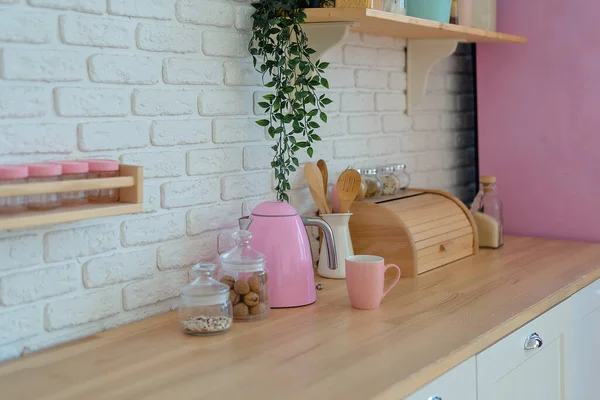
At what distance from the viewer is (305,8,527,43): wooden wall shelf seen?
1941 millimetres

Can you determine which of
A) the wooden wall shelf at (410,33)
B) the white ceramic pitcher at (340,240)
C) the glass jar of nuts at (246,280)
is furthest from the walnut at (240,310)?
the wooden wall shelf at (410,33)

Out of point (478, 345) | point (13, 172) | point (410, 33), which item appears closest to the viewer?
point (13, 172)

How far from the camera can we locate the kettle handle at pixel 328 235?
1978 millimetres

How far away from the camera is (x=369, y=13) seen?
1928 millimetres

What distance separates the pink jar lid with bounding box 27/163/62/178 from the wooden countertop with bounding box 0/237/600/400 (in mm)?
375

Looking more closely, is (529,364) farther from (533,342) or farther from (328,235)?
(328,235)

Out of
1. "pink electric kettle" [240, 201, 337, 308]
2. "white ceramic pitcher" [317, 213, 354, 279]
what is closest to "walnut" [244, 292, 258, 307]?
"pink electric kettle" [240, 201, 337, 308]

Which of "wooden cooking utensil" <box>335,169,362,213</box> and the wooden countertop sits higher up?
"wooden cooking utensil" <box>335,169,362,213</box>

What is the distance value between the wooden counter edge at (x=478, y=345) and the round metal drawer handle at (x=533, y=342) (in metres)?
0.04

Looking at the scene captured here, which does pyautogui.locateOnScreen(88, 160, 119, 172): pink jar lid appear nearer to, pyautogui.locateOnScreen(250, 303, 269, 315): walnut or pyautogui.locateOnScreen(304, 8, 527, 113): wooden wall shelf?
pyautogui.locateOnScreen(250, 303, 269, 315): walnut

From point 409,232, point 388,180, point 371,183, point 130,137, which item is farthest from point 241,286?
point 388,180

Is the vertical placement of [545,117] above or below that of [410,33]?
below

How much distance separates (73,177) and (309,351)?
57 centimetres

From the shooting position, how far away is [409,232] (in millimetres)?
2186
